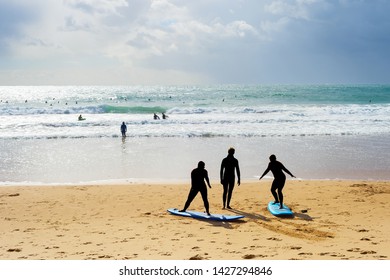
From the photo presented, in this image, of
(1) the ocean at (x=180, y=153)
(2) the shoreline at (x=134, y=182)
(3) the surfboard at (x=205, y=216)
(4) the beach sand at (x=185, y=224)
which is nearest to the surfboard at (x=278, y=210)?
(4) the beach sand at (x=185, y=224)

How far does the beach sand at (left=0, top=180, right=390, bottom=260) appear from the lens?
6633 mm

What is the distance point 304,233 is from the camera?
7.92 meters

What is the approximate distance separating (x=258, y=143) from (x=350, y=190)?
10.4 meters

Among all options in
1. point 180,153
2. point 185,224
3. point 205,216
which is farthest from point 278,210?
point 180,153

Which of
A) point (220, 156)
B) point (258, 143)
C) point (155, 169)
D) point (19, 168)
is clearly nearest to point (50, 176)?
point (19, 168)

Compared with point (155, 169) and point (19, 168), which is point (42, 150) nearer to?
point (19, 168)

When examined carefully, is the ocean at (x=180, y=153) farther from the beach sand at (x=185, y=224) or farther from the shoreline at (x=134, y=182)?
the beach sand at (x=185, y=224)

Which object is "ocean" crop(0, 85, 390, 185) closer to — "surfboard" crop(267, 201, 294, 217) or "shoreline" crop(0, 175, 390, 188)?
"shoreline" crop(0, 175, 390, 188)

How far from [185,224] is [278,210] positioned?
2.37 meters

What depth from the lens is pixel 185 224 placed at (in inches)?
343

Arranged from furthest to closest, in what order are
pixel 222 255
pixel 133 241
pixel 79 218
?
pixel 79 218 < pixel 133 241 < pixel 222 255

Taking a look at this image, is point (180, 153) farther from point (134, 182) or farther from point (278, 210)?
point (278, 210)

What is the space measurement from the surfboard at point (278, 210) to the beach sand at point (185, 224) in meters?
0.16

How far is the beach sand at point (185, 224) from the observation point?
21.8ft
